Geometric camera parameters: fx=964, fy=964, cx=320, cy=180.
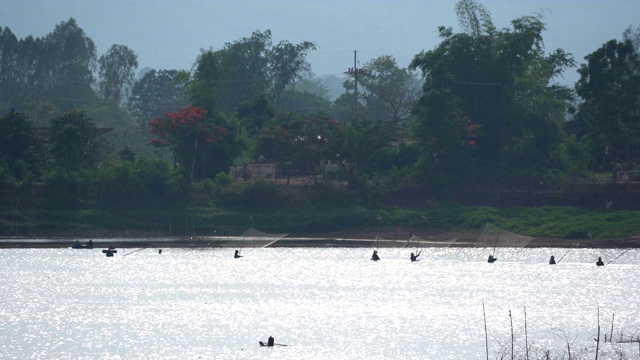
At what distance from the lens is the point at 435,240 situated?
232 ft

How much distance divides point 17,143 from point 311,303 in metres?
40.3

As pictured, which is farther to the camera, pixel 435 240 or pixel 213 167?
pixel 213 167

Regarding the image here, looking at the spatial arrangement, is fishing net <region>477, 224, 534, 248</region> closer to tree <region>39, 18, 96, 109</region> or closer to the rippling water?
the rippling water

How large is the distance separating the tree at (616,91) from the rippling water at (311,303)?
10871 mm

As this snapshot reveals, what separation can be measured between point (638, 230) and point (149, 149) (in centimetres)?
6078

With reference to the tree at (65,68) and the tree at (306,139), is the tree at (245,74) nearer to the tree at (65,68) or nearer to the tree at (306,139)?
the tree at (65,68)

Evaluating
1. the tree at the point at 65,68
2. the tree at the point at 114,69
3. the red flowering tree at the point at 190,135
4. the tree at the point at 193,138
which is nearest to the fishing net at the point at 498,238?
the tree at the point at 193,138

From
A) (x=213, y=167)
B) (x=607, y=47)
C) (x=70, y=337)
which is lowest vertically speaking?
(x=70, y=337)

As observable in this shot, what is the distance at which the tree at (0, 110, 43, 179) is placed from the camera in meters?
76.2

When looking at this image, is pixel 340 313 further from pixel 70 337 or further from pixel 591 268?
pixel 591 268

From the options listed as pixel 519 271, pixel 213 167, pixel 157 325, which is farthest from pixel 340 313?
pixel 213 167

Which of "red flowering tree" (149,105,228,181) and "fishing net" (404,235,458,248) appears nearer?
"fishing net" (404,235,458,248)

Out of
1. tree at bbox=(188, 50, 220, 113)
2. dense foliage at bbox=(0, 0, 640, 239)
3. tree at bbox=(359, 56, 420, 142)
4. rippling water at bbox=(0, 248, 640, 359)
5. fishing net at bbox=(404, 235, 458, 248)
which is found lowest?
A: rippling water at bbox=(0, 248, 640, 359)

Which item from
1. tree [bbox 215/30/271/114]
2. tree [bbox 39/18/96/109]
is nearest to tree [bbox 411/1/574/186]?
tree [bbox 215/30/271/114]
